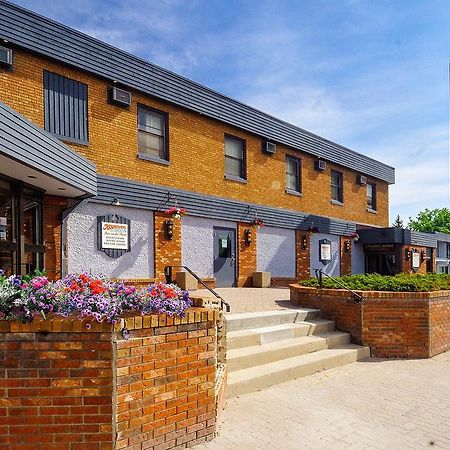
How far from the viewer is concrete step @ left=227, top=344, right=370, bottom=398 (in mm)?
5824

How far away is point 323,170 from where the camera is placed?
1986 centimetres

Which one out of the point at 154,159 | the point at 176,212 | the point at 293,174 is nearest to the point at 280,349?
the point at 176,212

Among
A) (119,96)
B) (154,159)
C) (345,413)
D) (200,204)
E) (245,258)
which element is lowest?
(345,413)

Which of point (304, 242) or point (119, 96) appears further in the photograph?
point (304, 242)

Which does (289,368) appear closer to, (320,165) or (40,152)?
(40,152)

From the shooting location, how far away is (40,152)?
739cm

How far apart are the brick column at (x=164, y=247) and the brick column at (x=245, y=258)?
2.95 meters

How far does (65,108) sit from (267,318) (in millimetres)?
7615

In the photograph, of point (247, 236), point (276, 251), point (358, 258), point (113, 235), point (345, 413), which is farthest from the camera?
point (358, 258)

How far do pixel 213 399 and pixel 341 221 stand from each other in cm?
1747

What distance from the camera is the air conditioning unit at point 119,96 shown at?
11.9m

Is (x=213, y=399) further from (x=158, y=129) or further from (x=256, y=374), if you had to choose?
(x=158, y=129)

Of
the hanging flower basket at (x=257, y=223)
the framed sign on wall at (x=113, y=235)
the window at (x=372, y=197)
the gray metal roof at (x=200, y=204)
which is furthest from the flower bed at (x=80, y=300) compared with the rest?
the window at (x=372, y=197)

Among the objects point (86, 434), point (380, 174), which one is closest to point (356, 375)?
point (86, 434)
